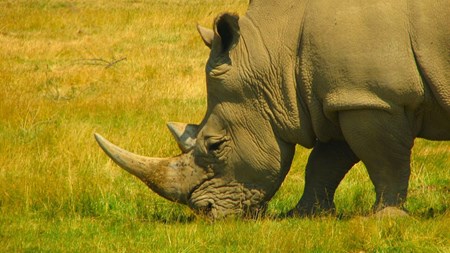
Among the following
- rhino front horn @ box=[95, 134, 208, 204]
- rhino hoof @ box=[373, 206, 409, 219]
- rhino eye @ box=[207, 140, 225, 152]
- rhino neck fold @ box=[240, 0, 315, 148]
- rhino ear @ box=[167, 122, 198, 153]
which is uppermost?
rhino neck fold @ box=[240, 0, 315, 148]

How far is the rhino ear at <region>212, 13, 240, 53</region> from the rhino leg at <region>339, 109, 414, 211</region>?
1.06 meters

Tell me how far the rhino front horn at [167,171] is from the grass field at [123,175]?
0.90 feet

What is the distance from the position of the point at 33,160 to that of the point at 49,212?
1769mm

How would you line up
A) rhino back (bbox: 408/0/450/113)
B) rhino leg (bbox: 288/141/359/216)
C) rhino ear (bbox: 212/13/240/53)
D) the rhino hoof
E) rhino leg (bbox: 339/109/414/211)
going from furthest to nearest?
rhino leg (bbox: 288/141/359/216) < rhino ear (bbox: 212/13/240/53) < the rhino hoof < rhino leg (bbox: 339/109/414/211) < rhino back (bbox: 408/0/450/113)

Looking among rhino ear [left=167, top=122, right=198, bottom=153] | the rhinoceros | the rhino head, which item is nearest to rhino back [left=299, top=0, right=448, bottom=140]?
the rhinoceros

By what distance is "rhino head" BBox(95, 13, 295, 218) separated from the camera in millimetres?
8359

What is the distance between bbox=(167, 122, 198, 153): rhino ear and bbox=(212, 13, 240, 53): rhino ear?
29.5 inches

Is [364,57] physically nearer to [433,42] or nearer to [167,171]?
[433,42]

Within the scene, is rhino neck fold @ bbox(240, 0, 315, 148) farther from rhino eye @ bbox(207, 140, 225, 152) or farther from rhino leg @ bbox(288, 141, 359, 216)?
rhino leg @ bbox(288, 141, 359, 216)

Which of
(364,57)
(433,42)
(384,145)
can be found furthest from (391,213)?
(433,42)

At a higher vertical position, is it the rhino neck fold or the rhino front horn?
the rhino neck fold

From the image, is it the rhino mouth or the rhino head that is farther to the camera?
the rhino mouth

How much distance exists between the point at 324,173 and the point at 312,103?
113 centimetres

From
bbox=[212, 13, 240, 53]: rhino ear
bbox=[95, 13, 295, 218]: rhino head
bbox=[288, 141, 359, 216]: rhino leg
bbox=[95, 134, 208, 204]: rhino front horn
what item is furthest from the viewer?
bbox=[288, 141, 359, 216]: rhino leg
